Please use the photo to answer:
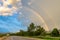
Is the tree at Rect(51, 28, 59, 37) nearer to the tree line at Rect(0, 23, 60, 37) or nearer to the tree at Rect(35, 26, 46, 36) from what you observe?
the tree line at Rect(0, 23, 60, 37)

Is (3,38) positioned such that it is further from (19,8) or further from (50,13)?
(50,13)

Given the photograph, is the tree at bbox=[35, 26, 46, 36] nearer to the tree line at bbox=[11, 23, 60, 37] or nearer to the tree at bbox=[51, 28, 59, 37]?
the tree line at bbox=[11, 23, 60, 37]

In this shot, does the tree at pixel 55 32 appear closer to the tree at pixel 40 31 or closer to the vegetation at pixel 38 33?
the vegetation at pixel 38 33

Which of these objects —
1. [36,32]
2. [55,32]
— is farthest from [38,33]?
[55,32]

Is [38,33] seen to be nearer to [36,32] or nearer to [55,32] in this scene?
[36,32]

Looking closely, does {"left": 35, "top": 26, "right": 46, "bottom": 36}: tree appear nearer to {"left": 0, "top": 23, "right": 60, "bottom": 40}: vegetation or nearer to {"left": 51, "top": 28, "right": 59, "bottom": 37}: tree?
{"left": 0, "top": 23, "right": 60, "bottom": 40}: vegetation

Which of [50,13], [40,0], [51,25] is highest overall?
[40,0]

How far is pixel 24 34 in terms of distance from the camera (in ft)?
10.4

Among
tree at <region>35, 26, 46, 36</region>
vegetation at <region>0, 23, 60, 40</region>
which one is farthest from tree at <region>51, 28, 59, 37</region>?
tree at <region>35, 26, 46, 36</region>

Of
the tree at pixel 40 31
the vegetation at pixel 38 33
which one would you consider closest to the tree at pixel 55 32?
the vegetation at pixel 38 33

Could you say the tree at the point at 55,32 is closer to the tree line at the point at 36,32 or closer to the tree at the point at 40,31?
the tree line at the point at 36,32

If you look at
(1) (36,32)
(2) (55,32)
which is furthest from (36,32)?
(2) (55,32)

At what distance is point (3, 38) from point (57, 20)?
0.93 metres

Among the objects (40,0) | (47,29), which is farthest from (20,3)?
(47,29)
